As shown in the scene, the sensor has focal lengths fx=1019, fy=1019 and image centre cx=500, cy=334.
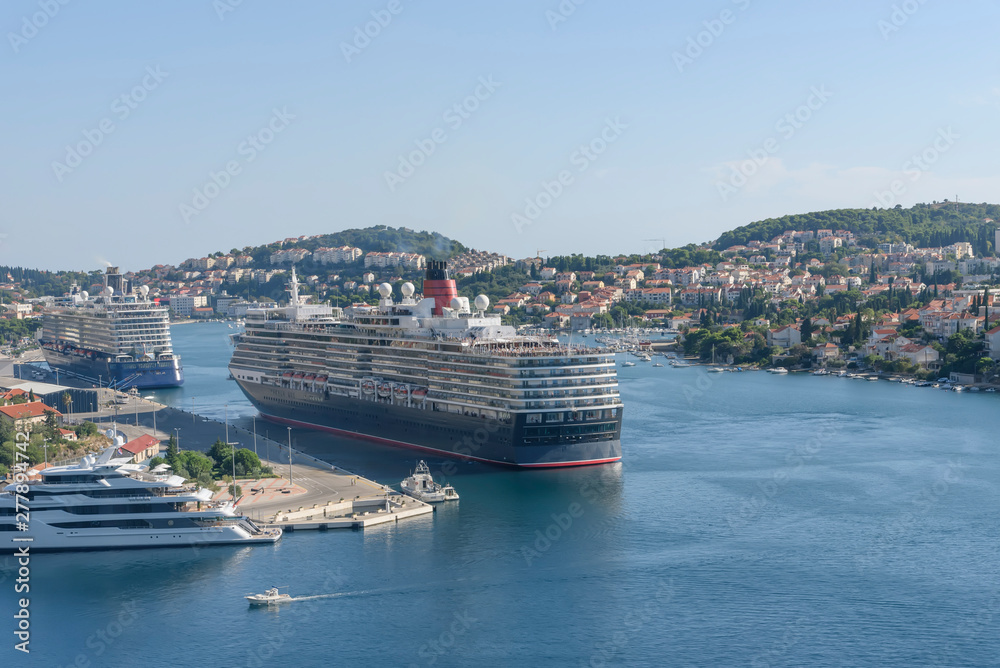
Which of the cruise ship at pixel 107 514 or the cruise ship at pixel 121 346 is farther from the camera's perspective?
the cruise ship at pixel 121 346

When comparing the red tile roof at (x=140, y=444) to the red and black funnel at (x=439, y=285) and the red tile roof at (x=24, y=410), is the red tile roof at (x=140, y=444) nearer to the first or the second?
the red tile roof at (x=24, y=410)

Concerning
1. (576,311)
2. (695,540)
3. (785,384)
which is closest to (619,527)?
(695,540)

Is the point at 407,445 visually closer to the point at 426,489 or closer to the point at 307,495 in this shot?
the point at 426,489

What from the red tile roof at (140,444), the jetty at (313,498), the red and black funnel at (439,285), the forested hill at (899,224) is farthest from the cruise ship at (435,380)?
the forested hill at (899,224)

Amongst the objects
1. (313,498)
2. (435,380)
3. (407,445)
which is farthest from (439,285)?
(313,498)

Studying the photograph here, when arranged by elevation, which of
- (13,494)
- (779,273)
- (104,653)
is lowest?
(104,653)

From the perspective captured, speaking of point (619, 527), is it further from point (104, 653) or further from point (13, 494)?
point (13, 494)
